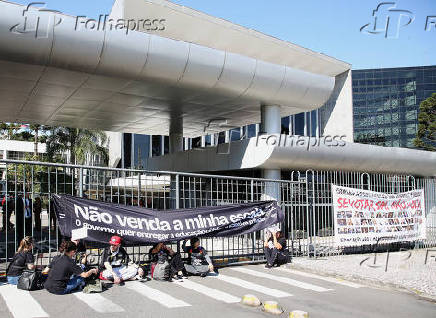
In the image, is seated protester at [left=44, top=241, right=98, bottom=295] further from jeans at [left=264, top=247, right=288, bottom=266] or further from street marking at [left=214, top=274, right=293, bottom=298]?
jeans at [left=264, top=247, right=288, bottom=266]

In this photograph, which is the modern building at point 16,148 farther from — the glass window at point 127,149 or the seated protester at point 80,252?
the seated protester at point 80,252

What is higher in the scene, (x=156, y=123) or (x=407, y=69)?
(x=407, y=69)

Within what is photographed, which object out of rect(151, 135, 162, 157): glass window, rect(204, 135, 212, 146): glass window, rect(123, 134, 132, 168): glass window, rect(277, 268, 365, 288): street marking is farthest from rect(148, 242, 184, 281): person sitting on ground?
rect(123, 134, 132, 168): glass window

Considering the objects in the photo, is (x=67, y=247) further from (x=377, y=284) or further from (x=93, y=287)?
(x=377, y=284)

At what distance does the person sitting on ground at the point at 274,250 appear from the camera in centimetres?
1142

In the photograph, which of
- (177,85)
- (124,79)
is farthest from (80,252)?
(177,85)

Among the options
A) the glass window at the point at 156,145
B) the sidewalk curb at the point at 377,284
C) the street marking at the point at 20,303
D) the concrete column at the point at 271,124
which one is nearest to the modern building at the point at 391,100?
the glass window at the point at 156,145

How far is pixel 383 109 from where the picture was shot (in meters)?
70.9

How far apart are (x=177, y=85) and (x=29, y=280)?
8.39m

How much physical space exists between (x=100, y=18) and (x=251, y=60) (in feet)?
18.3

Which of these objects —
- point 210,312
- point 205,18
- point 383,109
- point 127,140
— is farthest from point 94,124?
point 383,109

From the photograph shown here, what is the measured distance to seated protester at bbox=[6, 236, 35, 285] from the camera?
803 cm

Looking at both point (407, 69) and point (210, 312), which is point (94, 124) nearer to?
point (210, 312)

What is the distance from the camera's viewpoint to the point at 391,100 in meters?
71.5
